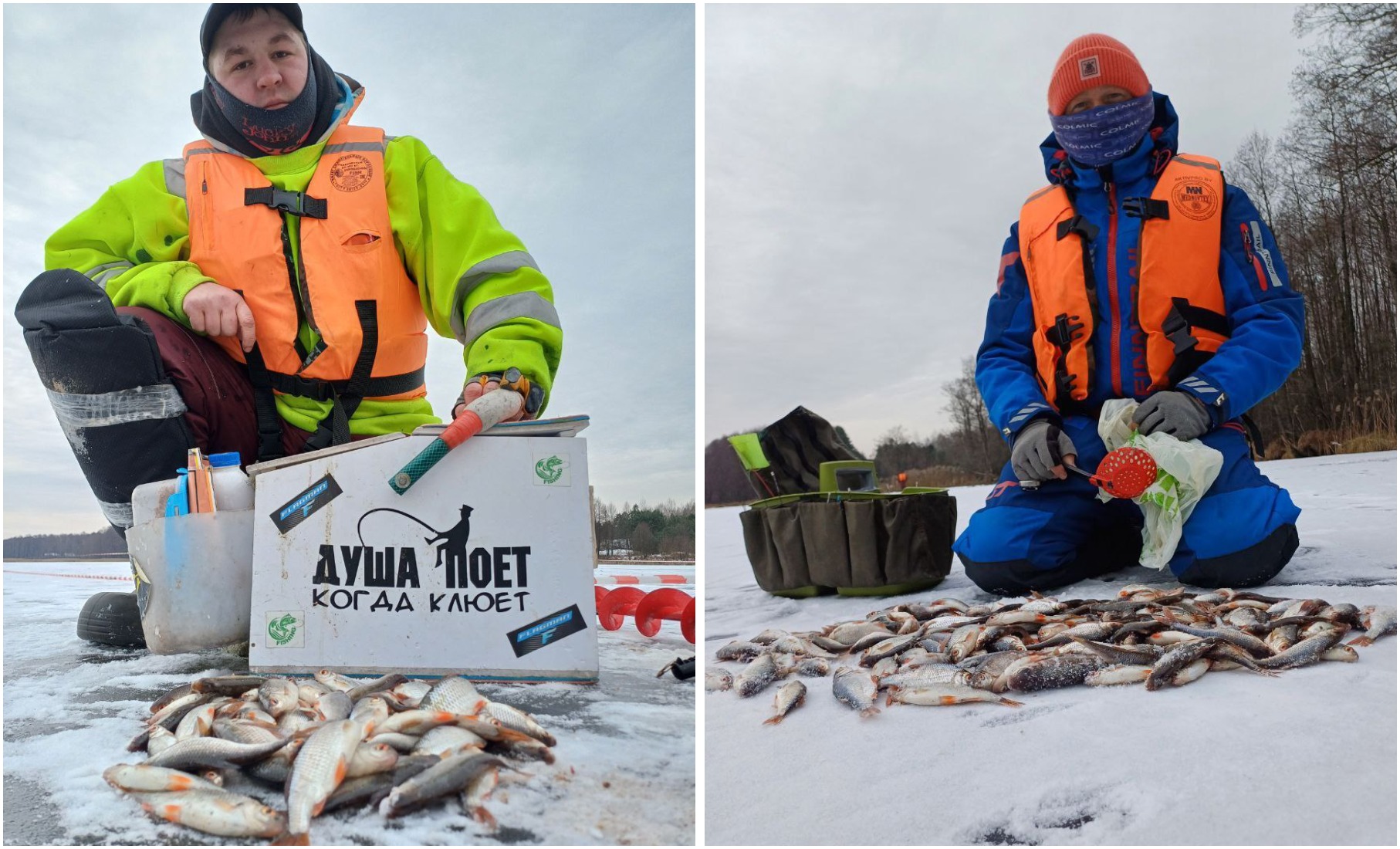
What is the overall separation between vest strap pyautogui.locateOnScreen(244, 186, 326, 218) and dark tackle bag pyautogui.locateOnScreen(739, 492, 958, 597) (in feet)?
5.32

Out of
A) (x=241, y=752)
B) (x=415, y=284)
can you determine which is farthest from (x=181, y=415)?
(x=241, y=752)

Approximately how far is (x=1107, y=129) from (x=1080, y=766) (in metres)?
2.16

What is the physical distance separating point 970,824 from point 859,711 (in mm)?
461

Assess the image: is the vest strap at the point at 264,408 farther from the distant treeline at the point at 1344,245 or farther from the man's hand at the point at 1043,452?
the distant treeline at the point at 1344,245

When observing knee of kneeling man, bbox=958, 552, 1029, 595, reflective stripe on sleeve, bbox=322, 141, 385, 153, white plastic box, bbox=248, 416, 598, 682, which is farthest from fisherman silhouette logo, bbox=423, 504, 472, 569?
knee of kneeling man, bbox=958, 552, 1029, 595

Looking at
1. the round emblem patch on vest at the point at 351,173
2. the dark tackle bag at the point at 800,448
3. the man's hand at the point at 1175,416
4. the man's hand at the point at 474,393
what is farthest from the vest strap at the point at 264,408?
the man's hand at the point at 1175,416

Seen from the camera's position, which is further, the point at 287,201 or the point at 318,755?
the point at 287,201

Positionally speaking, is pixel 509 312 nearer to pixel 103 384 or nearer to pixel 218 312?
pixel 218 312

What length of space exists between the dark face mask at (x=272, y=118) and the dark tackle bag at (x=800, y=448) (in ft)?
7.03

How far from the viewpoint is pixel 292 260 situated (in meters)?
2.47

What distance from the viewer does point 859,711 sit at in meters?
1.56

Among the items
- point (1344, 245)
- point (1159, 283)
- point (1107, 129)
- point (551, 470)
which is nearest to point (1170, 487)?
point (1159, 283)

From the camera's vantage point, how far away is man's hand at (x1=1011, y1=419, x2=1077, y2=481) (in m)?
2.65

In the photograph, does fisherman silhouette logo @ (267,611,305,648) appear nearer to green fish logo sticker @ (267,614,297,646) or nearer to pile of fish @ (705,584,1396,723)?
green fish logo sticker @ (267,614,297,646)
